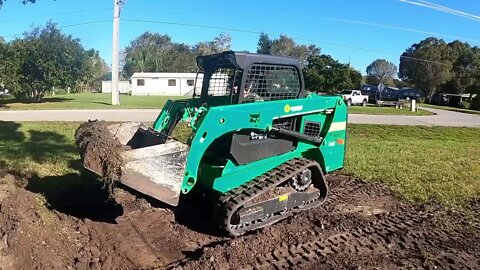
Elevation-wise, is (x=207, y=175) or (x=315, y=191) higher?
(x=207, y=175)

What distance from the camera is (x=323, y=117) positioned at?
655 cm

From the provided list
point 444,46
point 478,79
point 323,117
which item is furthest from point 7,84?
point 444,46

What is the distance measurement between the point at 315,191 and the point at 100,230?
3.09 metres

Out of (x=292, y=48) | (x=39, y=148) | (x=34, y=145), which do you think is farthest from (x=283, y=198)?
(x=292, y=48)

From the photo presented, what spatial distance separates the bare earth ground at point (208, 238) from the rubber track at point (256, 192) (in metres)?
0.15

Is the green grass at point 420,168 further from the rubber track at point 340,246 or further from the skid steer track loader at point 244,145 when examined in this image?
the skid steer track loader at point 244,145

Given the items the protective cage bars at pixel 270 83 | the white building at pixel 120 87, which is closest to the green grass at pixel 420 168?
the protective cage bars at pixel 270 83

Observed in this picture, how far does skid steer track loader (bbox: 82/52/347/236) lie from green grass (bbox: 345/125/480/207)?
2.07 meters

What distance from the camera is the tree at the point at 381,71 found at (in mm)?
95762

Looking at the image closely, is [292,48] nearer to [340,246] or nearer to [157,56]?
[157,56]

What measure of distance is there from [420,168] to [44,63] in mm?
29354

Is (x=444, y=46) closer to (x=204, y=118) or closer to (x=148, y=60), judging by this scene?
(x=148, y=60)

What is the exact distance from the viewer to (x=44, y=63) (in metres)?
31.6

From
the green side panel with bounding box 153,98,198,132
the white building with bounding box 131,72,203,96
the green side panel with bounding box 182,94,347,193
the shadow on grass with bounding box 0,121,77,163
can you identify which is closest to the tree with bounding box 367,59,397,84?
the white building with bounding box 131,72,203,96
